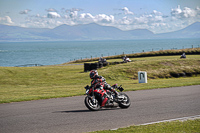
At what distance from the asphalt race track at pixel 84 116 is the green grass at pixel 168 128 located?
829 millimetres

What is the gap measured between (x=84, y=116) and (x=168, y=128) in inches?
146

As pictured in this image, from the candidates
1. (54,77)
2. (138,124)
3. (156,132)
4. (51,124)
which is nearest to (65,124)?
(51,124)

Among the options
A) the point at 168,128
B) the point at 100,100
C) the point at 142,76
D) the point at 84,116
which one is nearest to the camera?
the point at 168,128

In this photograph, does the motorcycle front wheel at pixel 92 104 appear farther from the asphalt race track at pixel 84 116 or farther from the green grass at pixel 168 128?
the green grass at pixel 168 128

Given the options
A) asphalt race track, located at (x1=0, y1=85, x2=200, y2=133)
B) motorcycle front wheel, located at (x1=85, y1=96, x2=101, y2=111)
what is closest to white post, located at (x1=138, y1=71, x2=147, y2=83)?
asphalt race track, located at (x1=0, y1=85, x2=200, y2=133)

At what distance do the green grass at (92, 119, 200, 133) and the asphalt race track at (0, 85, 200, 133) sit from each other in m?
0.83

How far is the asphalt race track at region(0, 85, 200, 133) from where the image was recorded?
30.9 ft

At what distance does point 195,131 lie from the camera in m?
7.95

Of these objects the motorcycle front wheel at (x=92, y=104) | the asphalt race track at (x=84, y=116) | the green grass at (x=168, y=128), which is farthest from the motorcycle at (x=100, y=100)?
the green grass at (x=168, y=128)

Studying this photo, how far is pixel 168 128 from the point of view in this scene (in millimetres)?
8469

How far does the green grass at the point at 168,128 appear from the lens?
8.16 metres

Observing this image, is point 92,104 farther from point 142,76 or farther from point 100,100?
point 142,76

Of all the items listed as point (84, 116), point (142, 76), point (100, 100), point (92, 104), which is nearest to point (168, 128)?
point (84, 116)

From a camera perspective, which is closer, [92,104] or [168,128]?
[168,128]
